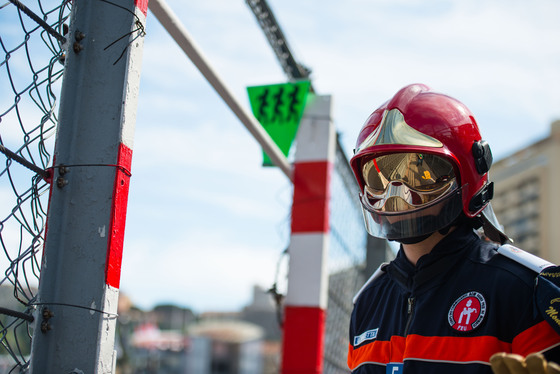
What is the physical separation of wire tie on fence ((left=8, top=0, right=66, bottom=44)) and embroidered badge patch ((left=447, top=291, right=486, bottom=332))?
144 centimetres

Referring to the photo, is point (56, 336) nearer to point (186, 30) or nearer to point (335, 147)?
point (186, 30)

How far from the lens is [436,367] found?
80.4 inches

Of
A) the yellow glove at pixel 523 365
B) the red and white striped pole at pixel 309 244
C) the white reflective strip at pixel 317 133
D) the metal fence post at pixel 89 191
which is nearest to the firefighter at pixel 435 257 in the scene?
the yellow glove at pixel 523 365

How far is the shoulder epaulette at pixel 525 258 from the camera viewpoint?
6.67 ft

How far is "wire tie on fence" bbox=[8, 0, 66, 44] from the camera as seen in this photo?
2067 millimetres

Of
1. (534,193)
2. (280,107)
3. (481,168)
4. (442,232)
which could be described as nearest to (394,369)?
(442,232)

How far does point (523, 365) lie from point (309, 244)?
3038 mm

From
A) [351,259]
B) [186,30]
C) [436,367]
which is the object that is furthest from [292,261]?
[436,367]

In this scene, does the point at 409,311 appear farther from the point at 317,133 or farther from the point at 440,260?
the point at 317,133

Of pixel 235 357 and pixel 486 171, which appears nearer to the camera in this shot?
pixel 486 171

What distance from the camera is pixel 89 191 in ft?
7.08

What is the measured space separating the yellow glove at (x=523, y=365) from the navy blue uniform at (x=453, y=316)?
43 centimetres

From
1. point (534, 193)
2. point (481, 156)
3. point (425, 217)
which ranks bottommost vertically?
point (425, 217)

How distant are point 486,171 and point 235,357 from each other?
174 feet
